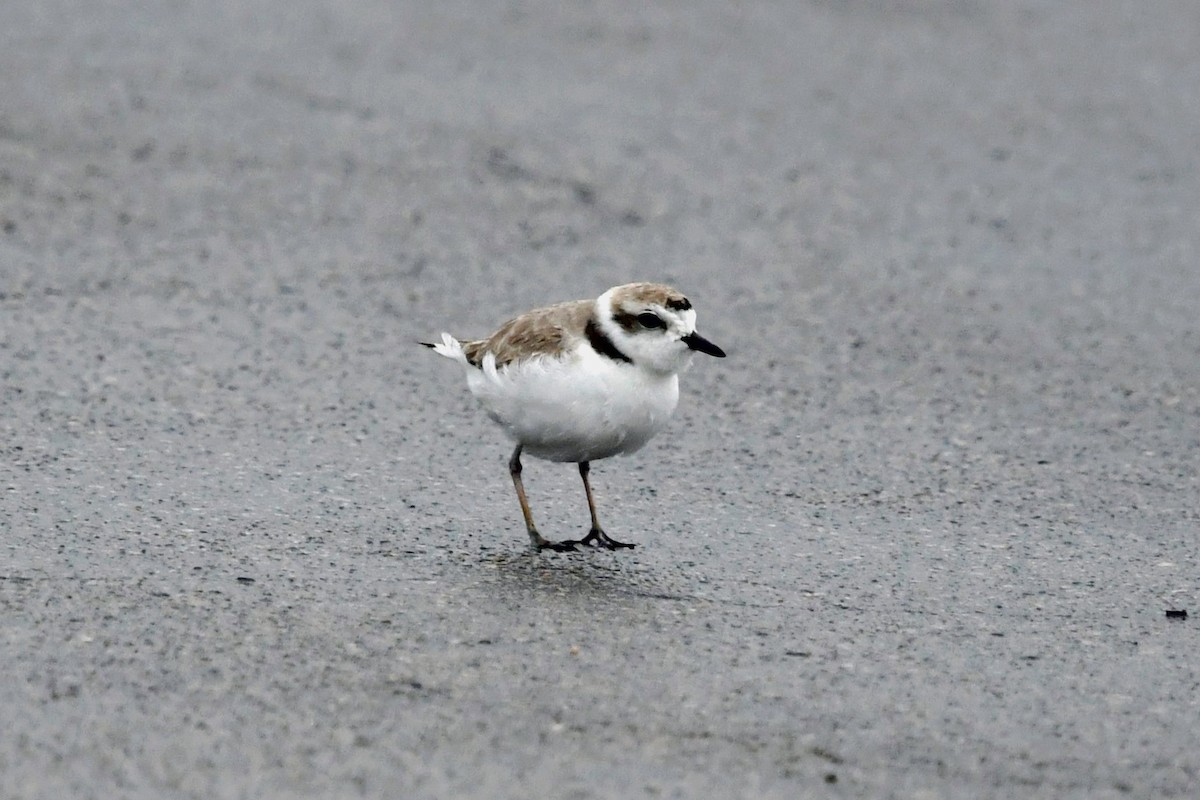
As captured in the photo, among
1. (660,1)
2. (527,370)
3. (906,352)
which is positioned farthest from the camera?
(660,1)

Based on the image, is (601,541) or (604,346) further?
(601,541)

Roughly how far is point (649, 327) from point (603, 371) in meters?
0.22

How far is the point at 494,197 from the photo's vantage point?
989 cm

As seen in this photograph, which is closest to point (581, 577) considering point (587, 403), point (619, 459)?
point (587, 403)

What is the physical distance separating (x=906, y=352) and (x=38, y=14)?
7.27 m

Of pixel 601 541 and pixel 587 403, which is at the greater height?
pixel 587 403

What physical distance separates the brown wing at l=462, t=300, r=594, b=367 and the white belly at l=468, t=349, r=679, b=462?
64 mm

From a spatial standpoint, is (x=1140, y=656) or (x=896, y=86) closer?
(x=1140, y=656)

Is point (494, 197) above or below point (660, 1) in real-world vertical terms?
below

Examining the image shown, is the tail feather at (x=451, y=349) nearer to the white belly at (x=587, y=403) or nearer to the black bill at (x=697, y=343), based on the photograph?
the white belly at (x=587, y=403)

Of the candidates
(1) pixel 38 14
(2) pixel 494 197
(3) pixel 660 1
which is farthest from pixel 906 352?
(1) pixel 38 14

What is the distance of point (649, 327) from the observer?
5.89m

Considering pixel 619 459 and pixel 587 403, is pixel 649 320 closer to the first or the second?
pixel 587 403

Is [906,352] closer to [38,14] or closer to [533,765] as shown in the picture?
[533,765]
